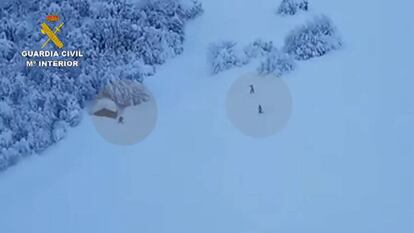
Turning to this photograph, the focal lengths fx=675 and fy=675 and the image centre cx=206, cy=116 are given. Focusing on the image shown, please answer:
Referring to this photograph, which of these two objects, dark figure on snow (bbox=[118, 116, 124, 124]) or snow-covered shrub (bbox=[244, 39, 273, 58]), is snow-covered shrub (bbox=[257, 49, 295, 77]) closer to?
snow-covered shrub (bbox=[244, 39, 273, 58])

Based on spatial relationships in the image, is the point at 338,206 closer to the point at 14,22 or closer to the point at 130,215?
the point at 130,215
